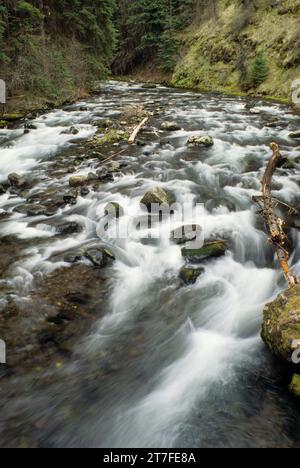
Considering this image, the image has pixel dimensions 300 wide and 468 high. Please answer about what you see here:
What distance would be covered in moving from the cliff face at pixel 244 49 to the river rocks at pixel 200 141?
8717 mm

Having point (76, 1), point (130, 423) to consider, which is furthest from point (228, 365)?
point (76, 1)

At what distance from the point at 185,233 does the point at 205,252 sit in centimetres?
58

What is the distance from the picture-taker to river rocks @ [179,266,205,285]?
4.55 meters

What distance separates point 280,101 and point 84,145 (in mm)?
10663

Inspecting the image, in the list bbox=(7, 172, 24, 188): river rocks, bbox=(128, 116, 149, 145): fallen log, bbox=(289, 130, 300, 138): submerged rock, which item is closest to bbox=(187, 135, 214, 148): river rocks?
bbox=(128, 116, 149, 145): fallen log

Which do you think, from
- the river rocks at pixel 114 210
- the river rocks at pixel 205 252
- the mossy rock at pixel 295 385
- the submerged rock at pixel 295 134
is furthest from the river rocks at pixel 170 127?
the mossy rock at pixel 295 385

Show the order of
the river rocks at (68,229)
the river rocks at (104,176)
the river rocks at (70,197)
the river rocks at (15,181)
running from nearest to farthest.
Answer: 1. the river rocks at (68,229)
2. the river rocks at (70,197)
3. the river rocks at (15,181)
4. the river rocks at (104,176)

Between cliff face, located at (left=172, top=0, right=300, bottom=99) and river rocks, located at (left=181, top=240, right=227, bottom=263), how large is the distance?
46.4ft

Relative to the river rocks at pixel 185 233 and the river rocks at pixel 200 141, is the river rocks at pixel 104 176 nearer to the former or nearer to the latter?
the river rocks at pixel 185 233

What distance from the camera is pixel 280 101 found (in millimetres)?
16031

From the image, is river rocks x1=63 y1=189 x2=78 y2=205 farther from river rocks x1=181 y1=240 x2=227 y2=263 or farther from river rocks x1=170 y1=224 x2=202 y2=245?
river rocks x1=181 y1=240 x2=227 y2=263

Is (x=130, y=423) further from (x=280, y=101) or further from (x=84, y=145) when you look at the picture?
(x=280, y=101)

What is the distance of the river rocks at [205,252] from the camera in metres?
4.89

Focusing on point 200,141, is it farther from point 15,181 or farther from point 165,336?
point 165,336
